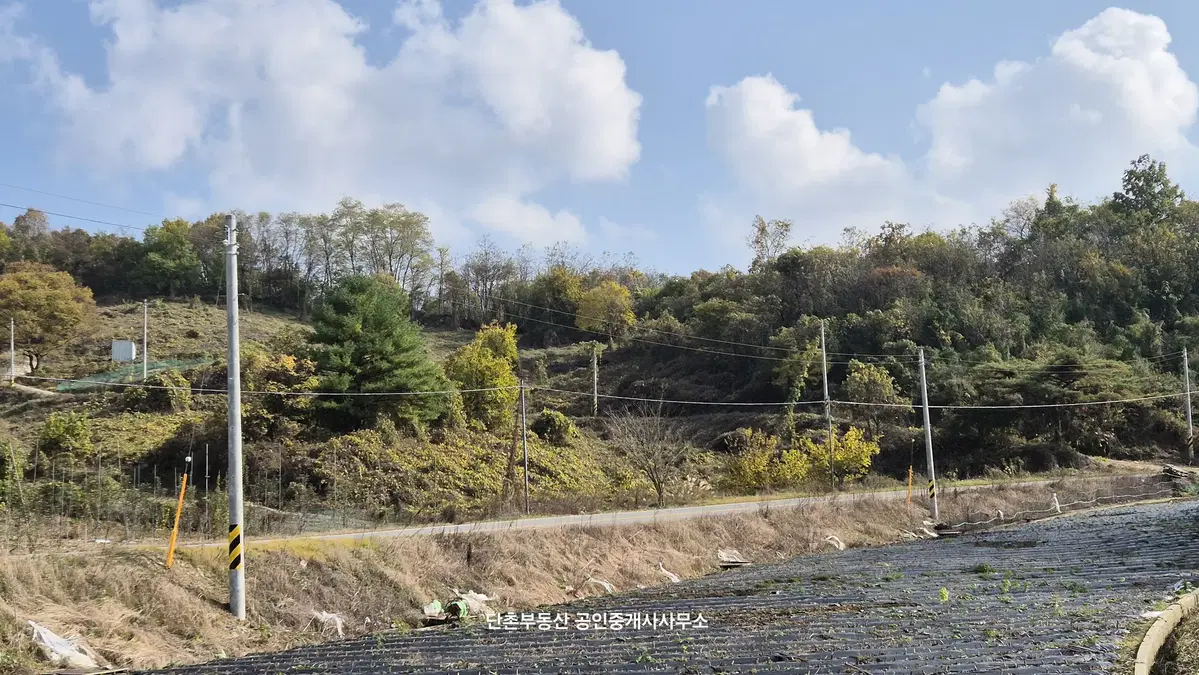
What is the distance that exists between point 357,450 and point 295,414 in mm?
3481

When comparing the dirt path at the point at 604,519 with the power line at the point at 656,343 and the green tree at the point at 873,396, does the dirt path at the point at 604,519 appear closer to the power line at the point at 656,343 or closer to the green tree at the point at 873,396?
the green tree at the point at 873,396

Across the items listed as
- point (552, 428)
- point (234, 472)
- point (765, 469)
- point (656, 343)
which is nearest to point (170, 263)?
point (656, 343)

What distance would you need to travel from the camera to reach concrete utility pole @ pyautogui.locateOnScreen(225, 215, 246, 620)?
42.4ft

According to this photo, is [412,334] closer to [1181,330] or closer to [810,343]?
[810,343]

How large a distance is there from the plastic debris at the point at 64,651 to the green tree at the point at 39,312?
4338 cm

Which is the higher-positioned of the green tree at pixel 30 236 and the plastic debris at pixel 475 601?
the green tree at pixel 30 236

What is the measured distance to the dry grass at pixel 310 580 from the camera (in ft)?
37.0

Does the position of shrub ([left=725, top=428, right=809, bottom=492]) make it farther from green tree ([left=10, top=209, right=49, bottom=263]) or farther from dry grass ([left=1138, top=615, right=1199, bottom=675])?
green tree ([left=10, top=209, right=49, bottom=263])

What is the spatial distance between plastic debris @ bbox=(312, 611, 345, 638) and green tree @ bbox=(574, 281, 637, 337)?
1992 inches

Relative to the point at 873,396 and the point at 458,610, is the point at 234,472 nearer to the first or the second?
the point at 458,610

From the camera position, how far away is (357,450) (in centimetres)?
3177

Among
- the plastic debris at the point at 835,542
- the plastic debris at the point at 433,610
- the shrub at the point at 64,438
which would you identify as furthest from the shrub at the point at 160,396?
the plastic debris at the point at 835,542

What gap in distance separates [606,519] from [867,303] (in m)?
39.8

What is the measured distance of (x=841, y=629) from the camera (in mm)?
10953
